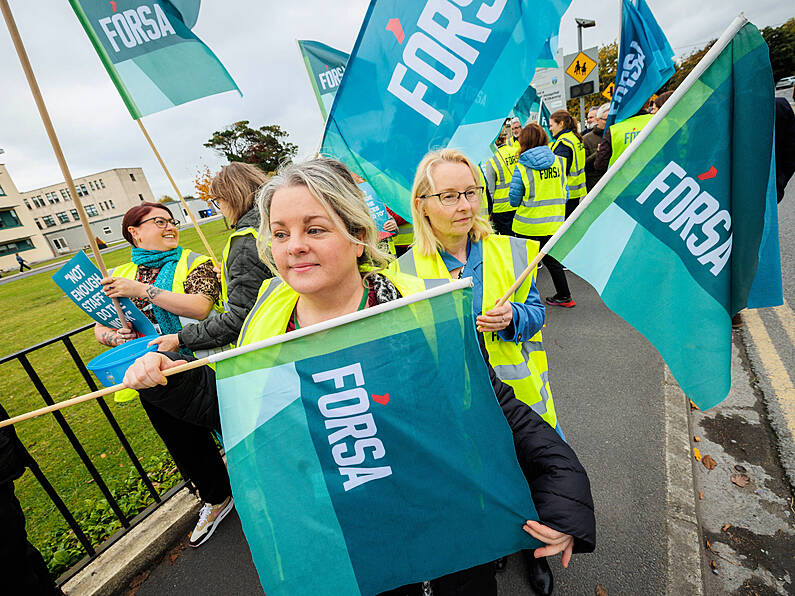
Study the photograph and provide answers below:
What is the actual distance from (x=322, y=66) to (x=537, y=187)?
2.97 metres

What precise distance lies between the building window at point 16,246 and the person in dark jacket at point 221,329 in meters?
61.9

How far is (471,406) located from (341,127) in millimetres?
1658

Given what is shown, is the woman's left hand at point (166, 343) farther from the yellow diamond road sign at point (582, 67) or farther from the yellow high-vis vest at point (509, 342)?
the yellow diamond road sign at point (582, 67)

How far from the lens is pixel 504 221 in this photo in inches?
233

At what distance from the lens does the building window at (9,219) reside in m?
44.3

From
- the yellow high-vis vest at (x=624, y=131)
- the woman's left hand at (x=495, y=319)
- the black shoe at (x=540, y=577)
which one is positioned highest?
the yellow high-vis vest at (x=624, y=131)

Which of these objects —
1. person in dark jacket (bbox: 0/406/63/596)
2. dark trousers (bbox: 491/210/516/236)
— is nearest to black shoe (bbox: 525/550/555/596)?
person in dark jacket (bbox: 0/406/63/596)

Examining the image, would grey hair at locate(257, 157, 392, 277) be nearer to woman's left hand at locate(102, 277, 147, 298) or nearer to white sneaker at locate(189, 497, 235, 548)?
woman's left hand at locate(102, 277, 147, 298)

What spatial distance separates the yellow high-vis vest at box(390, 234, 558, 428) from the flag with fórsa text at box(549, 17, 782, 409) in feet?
1.68

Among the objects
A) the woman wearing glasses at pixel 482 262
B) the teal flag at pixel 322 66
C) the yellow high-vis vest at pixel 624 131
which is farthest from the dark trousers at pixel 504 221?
the woman wearing glasses at pixel 482 262


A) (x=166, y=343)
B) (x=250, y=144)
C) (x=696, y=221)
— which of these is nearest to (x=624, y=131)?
(x=696, y=221)

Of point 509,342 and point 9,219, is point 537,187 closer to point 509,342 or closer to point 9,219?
point 509,342

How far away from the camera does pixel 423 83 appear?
6.12ft

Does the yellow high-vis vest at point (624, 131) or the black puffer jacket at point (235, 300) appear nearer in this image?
the black puffer jacket at point (235, 300)
